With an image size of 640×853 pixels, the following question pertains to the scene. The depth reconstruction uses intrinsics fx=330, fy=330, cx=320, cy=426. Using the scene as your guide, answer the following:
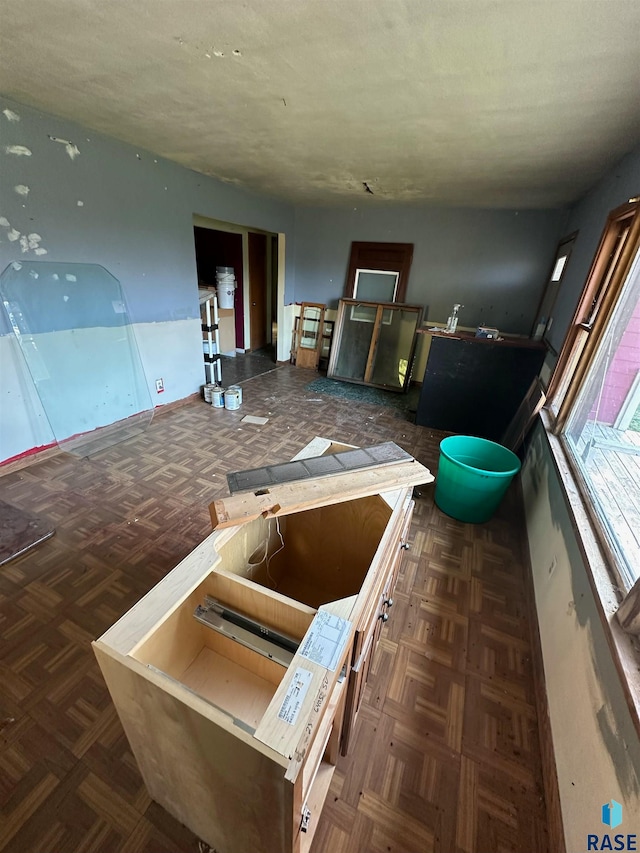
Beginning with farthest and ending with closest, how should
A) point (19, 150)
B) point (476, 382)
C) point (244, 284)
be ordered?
point (244, 284) → point (476, 382) → point (19, 150)

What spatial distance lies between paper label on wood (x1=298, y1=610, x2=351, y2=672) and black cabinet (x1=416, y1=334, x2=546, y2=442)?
9.61ft

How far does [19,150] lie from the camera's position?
2070mm

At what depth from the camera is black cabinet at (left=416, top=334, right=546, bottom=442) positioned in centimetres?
306

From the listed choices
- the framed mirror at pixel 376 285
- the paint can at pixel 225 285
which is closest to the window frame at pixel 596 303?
the framed mirror at pixel 376 285

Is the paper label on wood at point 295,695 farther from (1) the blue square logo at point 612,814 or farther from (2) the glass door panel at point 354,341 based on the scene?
(2) the glass door panel at point 354,341

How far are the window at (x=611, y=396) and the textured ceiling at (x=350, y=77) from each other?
679mm

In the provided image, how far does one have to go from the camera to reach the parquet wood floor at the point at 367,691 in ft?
3.18

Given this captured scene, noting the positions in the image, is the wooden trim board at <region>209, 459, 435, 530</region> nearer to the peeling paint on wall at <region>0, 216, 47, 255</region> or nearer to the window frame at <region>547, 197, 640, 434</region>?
the window frame at <region>547, 197, 640, 434</region>

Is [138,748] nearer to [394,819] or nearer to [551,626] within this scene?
[394,819]

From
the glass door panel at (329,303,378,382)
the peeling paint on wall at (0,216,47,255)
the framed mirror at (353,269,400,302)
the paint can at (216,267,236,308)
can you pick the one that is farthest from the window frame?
the paint can at (216,267,236,308)

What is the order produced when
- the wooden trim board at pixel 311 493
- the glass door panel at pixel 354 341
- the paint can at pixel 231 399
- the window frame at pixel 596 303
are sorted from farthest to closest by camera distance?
the glass door panel at pixel 354 341
the paint can at pixel 231 399
the window frame at pixel 596 303
the wooden trim board at pixel 311 493

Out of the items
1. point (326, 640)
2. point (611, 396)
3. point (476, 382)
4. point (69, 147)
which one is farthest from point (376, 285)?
point (326, 640)

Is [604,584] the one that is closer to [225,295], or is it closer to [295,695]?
[295,695]

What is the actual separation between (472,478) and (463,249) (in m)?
3.48
